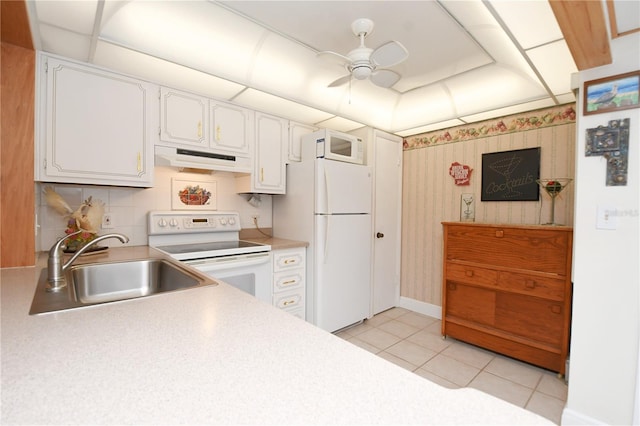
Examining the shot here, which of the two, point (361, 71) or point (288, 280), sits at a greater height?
point (361, 71)

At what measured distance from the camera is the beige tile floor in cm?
206

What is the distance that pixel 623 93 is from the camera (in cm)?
158

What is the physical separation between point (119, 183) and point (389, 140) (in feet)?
9.46

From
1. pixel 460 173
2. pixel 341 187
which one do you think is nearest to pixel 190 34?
pixel 341 187

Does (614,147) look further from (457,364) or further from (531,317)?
(457,364)

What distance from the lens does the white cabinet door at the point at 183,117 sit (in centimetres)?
232

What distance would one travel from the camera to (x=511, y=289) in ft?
8.15

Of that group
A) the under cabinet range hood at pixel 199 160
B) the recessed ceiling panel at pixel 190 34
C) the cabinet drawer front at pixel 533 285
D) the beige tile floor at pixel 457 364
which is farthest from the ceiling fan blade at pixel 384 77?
the beige tile floor at pixel 457 364

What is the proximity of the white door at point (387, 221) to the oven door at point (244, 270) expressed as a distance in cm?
145

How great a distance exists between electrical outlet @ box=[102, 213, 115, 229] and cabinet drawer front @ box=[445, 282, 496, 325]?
10.3 ft

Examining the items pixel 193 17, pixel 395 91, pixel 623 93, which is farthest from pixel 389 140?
pixel 193 17

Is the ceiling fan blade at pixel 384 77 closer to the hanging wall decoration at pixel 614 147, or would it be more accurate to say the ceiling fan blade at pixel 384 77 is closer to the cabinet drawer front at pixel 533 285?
the hanging wall decoration at pixel 614 147

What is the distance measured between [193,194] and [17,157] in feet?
4.34

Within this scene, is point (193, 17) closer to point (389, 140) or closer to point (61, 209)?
point (61, 209)
